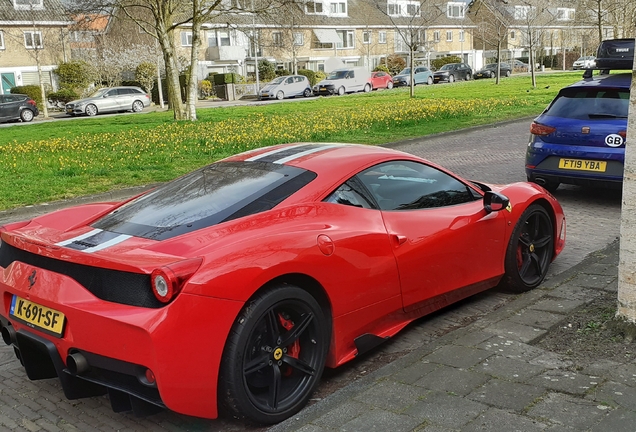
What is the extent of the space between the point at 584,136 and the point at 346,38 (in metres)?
63.7

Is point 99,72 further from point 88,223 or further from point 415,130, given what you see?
point 88,223

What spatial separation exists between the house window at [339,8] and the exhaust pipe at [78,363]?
2729 inches

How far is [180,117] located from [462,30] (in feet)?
198

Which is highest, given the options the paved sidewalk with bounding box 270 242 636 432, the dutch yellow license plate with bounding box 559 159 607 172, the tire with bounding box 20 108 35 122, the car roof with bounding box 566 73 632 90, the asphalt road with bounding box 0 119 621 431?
the car roof with bounding box 566 73 632 90

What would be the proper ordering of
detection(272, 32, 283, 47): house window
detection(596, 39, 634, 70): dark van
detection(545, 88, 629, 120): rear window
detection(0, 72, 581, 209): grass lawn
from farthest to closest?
1. detection(272, 32, 283, 47): house window
2. detection(0, 72, 581, 209): grass lawn
3. detection(596, 39, 634, 70): dark van
4. detection(545, 88, 629, 120): rear window

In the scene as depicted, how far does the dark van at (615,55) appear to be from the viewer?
38.5 ft

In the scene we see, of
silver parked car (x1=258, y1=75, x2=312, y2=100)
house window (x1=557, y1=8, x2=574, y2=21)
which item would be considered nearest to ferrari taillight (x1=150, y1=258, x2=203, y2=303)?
silver parked car (x1=258, y1=75, x2=312, y2=100)

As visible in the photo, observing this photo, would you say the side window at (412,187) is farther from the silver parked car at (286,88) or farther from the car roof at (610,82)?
the silver parked car at (286,88)

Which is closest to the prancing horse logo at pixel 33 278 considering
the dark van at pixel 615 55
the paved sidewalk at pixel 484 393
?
the paved sidewalk at pixel 484 393

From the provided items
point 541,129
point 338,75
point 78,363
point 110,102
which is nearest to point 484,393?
point 78,363

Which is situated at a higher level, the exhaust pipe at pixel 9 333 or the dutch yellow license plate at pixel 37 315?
the dutch yellow license plate at pixel 37 315

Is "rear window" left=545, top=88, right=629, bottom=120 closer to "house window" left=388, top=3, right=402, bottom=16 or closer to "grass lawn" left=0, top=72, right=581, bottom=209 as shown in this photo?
"grass lawn" left=0, top=72, right=581, bottom=209

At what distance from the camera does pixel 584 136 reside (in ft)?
27.7

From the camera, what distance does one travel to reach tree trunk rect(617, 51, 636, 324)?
13.1ft
